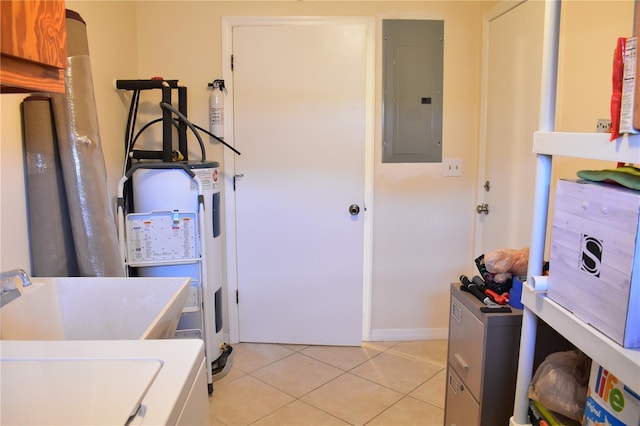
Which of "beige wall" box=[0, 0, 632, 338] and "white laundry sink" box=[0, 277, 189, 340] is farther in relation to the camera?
"beige wall" box=[0, 0, 632, 338]

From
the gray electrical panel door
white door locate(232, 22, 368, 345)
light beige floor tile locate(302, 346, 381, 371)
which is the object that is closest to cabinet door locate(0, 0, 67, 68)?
white door locate(232, 22, 368, 345)

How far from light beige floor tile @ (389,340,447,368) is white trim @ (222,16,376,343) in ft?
0.85

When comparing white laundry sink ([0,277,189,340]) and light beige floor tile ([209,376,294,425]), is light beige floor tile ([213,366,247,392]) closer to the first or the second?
light beige floor tile ([209,376,294,425])

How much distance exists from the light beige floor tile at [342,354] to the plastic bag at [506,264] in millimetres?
1455

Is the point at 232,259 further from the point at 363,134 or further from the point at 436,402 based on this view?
the point at 436,402

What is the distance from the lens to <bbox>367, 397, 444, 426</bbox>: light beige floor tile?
7.60ft

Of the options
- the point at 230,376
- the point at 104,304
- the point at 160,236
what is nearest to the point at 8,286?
the point at 104,304

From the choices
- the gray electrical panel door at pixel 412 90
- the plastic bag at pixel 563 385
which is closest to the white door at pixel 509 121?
the gray electrical panel door at pixel 412 90

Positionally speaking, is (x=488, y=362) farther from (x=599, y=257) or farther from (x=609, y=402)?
(x=599, y=257)

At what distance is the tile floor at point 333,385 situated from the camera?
2.38 m

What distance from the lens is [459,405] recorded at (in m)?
1.77

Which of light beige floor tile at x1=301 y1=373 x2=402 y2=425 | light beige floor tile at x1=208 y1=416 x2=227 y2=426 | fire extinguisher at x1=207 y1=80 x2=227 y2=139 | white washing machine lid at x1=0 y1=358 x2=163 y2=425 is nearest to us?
white washing machine lid at x1=0 y1=358 x2=163 y2=425

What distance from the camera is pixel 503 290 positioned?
5.50 feet

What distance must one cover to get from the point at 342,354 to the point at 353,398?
514mm
